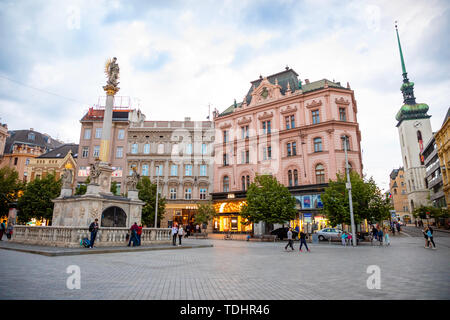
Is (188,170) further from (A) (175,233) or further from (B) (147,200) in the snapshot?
(A) (175,233)

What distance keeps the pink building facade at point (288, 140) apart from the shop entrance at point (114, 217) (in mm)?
26091

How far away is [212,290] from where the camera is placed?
6.50 meters

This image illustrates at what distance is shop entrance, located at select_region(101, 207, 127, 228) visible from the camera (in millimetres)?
18203

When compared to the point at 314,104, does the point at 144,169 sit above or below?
below

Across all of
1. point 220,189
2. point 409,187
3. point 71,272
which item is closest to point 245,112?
point 220,189

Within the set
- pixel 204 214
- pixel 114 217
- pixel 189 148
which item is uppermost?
pixel 189 148

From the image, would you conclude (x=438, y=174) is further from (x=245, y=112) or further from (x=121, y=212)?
(x=121, y=212)

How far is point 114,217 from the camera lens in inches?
735

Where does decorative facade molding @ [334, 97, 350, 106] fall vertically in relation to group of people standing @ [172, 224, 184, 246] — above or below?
above

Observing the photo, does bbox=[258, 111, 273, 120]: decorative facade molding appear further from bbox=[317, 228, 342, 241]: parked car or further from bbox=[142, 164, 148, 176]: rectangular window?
bbox=[142, 164, 148, 176]: rectangular window

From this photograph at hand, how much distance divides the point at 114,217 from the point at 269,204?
1851 cm

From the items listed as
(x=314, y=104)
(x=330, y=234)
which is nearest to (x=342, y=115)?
(x=314, y=104)

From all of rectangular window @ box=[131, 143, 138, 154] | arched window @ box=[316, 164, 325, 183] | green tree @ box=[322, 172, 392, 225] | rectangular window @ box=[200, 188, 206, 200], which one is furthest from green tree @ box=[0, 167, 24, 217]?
arched window @ box=[316, 164, 325, 183]

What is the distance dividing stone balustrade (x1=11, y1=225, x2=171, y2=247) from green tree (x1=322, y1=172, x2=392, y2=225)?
18.2 m
